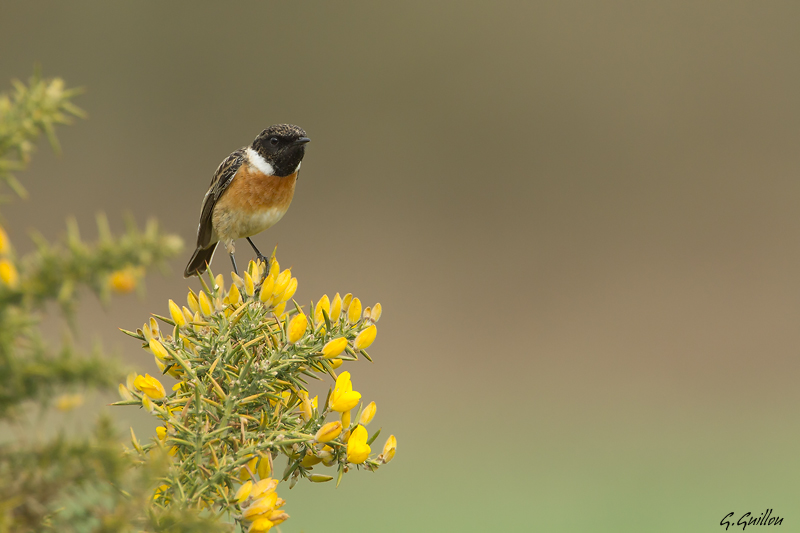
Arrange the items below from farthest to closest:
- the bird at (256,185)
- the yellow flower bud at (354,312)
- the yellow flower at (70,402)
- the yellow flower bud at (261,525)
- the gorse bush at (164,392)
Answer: the bird at (256,185) → the yellow flower bud at (354,312) → the yellow flower at (70,402) → the yellow flower bud at (261,525) → the gorse bush at (164,392)

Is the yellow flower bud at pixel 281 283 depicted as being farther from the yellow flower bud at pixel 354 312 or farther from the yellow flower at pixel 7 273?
the yellow flower at pixel 7 273

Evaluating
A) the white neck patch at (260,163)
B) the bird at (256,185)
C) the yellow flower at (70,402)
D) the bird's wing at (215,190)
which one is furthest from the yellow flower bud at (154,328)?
the bird's wing at (215,190)

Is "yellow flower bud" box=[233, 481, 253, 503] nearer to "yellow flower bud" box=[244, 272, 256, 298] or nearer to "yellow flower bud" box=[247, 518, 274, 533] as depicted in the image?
"yellow flower bud" box=[247, 518, 274, 533]

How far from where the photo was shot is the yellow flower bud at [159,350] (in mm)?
735

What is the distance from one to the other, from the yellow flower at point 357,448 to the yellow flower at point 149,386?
0.22 metres

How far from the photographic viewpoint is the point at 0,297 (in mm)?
453

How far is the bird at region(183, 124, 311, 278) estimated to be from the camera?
2.06m

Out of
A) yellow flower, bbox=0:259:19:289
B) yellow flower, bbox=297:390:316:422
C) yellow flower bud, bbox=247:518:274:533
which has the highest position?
A: yellow flower, bbox=297:390:316:422

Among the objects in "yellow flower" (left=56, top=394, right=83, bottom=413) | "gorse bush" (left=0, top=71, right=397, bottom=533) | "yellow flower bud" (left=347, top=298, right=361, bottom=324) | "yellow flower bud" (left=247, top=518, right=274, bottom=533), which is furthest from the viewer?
"yellow flower bud" (left=347, top=298, right=361, bottom=324)

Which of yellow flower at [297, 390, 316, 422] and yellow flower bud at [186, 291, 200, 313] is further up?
yellow flower bud at [186, 291, 200, 313]

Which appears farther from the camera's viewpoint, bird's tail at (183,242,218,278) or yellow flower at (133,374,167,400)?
bird's tail at (183,242,218,278)

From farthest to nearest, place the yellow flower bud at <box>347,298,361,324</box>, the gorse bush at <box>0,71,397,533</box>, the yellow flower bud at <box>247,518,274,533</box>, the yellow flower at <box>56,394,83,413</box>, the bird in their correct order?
the bird → the yellow flower bud at <box>347,298,361,324</box> → the yellow flower at <box>56,394,83,413</box> → the yellow flower bud at <box>247,518,274,533</box> → the gorse bush at <box>0,71,397,533</box>

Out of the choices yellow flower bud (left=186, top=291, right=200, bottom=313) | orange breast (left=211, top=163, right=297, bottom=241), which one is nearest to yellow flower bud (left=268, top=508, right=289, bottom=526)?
yellow flower bud (left=186, top=291, right=200, bottom=313)

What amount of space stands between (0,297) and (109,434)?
13 centimetres
